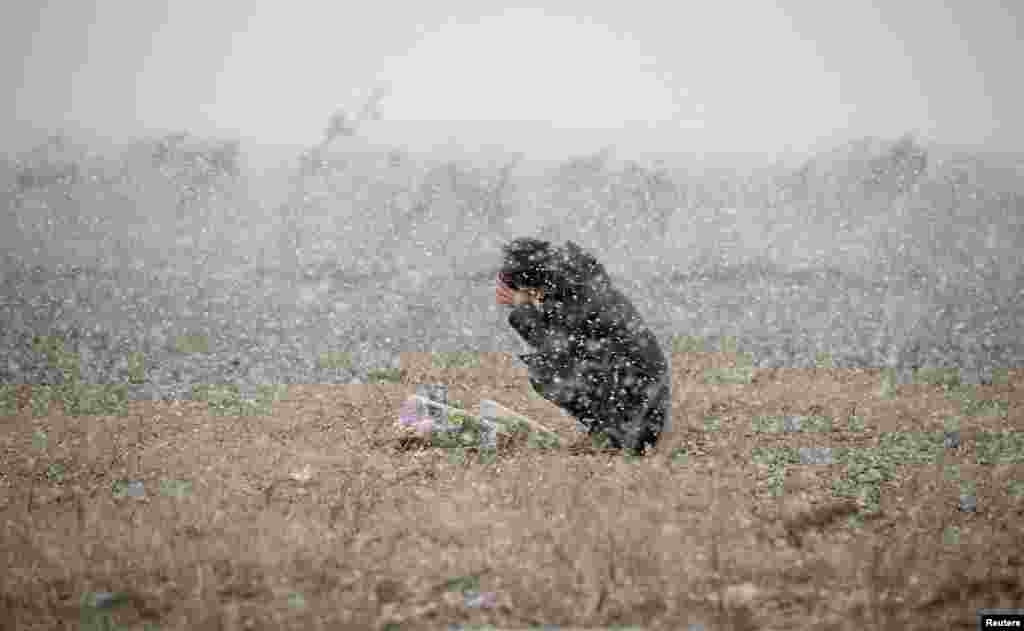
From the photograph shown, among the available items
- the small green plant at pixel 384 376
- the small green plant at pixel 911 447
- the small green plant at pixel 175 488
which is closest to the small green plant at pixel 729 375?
the small green plant at pixel 911 447

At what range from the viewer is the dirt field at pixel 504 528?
143 inches

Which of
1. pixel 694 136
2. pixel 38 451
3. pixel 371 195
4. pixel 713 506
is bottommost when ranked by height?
pixel 38 451

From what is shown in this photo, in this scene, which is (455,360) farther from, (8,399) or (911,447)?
(911,447)

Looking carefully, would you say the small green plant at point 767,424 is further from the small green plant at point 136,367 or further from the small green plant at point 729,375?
the small green plant at point 136,367

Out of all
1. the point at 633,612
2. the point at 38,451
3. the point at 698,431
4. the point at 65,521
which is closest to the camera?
the point at 633,612

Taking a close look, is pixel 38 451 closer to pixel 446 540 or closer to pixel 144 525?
pixel 144 525

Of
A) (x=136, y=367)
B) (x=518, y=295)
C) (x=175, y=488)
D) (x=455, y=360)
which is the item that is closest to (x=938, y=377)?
(x=455, y=360)

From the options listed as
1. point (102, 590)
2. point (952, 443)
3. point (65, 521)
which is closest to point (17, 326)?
point (65, 521)

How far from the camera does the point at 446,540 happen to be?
4477 millimetres

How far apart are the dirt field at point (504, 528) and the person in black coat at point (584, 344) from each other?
1.36ft

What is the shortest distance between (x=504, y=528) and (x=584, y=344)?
2.19 m

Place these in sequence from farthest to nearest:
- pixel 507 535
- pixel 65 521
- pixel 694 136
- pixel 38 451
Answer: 1. pixel 694 136
2. pixel 38 451
3. pixel 65 521
4. pixel 507 535

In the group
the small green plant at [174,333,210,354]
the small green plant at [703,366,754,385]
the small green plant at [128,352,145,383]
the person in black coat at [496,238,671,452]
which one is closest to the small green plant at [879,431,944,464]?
the person in black coat at [496,238,671,452]

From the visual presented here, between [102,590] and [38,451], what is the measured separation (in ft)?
12.2
